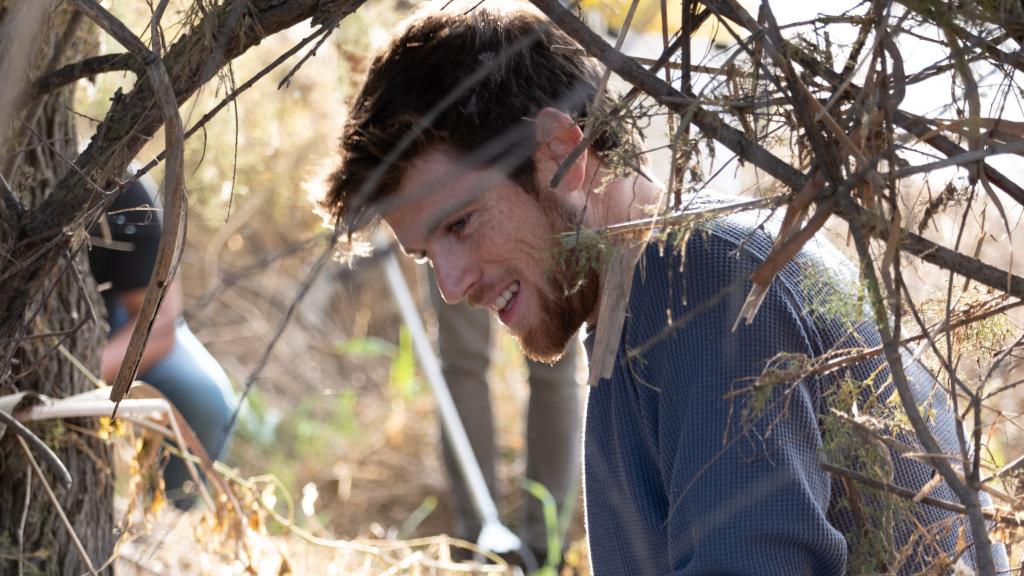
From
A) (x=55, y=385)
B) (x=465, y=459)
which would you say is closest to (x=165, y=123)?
(x=55, y=385)

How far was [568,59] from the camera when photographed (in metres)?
1.45

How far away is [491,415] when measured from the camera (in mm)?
3658

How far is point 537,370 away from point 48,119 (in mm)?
1939

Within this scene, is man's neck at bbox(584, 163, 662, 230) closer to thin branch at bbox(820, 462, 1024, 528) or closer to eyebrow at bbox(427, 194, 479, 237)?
eyebrow at bbox(427, 194, 479, 237)

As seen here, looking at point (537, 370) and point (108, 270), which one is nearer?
point (108, 270)

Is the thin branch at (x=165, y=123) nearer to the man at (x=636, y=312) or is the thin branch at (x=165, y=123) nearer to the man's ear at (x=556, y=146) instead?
the man at (x=636, y=312)

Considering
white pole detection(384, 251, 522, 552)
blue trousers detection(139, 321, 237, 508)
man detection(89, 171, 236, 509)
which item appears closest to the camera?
man detection(89, 171, 236, 509)

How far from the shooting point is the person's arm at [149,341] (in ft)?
8.84

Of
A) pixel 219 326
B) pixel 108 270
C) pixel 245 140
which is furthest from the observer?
pixel 219 326

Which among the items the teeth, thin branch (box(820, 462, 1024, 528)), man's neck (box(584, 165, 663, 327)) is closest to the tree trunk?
the teeth

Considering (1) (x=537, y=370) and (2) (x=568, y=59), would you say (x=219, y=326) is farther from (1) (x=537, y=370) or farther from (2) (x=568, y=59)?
(2) (x=568, y=59)

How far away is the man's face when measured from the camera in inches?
55.1

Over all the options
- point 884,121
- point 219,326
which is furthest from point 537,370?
point 219,326

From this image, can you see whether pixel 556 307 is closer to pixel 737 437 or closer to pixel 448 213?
pixel 448 213
